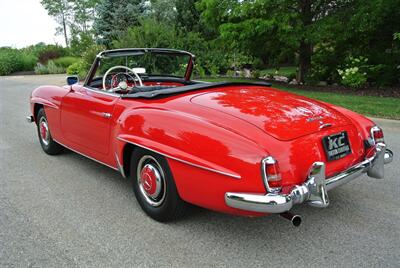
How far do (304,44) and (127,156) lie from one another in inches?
431

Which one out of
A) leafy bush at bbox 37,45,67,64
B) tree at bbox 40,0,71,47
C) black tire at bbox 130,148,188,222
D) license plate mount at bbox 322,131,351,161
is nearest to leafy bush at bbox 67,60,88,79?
leafy bush at bbox 37,45,67,64

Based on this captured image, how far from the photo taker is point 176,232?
3.00 meters

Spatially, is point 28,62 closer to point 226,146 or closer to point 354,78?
point 354,78

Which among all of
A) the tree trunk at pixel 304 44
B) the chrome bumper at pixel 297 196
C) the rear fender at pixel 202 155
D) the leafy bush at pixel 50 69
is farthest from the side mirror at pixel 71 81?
the leafy bush at pixel 50 69

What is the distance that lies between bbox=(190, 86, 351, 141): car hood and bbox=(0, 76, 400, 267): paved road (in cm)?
79

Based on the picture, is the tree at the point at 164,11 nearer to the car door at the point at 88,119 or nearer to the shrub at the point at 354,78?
the shrub at the point at 354,78

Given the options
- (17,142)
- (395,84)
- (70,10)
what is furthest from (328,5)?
(70,10)

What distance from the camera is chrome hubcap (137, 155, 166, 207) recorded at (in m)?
3.10

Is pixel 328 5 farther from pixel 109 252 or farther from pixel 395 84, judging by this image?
pixel 109 252

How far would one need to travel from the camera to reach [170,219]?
3.12 m

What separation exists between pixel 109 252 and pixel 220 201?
88 cm

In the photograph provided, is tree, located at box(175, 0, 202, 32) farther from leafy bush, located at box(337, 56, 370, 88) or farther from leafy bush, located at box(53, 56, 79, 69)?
leafy bush, located at box(337, 56, 370, 88)

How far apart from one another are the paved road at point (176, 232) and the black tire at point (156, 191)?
0.33 ft

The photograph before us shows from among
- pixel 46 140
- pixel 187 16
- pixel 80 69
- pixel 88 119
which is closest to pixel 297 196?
pixel 88 119
